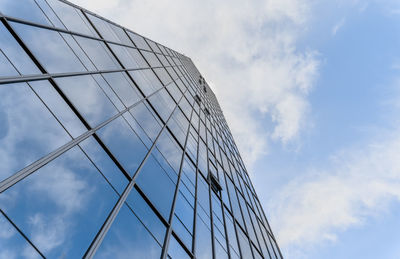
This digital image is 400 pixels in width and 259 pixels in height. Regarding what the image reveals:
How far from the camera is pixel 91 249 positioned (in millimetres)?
5234

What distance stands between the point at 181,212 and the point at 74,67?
537 centimetres

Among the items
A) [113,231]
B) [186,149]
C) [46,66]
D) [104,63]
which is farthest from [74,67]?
[186,149]

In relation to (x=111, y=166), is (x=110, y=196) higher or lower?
lower

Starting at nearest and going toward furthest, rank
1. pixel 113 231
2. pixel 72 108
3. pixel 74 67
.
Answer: pixel 113 231, pixel 72 108, pixel 74 67

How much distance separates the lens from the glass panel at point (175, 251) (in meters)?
7.65

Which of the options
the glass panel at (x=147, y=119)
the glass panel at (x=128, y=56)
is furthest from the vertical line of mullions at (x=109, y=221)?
the glass panel at (x=128, y=56)

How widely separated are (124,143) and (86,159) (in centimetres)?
222

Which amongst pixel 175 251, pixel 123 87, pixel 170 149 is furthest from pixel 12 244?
pixel 170 149

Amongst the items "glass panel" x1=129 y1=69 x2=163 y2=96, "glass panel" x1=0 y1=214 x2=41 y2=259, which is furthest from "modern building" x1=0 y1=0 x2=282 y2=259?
"glass panel" x1=129 y1=69 x2=163 y2=96

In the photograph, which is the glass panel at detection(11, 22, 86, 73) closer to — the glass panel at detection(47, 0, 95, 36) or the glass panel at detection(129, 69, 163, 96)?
the glass panel at detection(47, 0, 95, 36)

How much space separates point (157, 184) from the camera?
9.30 m

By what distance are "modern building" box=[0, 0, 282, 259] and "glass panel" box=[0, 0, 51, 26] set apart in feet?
0.11

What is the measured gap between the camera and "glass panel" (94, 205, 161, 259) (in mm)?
5725

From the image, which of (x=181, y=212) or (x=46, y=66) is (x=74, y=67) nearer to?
(x=46, y=66)
